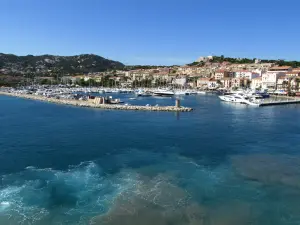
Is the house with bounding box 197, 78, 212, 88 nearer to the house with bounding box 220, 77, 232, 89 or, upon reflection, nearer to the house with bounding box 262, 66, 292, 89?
the house with bounding box 220, 77, 232, 89

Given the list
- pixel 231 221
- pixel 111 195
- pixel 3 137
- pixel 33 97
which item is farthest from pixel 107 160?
pixel 33 97

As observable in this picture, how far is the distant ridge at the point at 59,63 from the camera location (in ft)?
468

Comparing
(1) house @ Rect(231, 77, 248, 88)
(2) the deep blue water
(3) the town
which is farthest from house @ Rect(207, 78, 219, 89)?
(2) the deep blue water

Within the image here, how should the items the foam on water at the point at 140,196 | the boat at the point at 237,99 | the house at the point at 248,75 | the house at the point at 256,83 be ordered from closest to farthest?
the foam on water at the point at 140,196
the boat at the point at 237,99
the house at the point at 256,83
the house at the point at 248,75

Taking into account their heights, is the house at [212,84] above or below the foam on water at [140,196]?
above

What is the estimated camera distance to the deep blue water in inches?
397

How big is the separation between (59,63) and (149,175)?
15858 centimetres

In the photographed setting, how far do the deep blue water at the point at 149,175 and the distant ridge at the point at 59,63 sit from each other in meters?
122

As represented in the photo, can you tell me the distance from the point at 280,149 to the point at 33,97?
4559cm

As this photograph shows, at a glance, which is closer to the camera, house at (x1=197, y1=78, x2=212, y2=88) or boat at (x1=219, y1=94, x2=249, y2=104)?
boat at (x1=219, y1=94, x2=249, y2=104)

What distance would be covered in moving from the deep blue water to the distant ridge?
12165 cm

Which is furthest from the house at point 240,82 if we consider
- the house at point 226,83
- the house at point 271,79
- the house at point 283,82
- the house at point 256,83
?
the house at point 283,82

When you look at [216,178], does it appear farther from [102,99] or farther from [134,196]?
[102,99]

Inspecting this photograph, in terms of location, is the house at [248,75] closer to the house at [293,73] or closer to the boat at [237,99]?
the house at [293,73]
